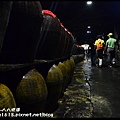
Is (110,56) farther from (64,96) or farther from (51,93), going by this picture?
(51,93)

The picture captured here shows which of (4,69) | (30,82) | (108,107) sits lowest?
(108,107)

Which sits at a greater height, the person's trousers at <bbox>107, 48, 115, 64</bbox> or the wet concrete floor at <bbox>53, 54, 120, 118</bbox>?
the person's trousers at <bbox>107, 48, 115, 64</bbox>

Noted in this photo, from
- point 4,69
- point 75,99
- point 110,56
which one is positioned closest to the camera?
point 4,69

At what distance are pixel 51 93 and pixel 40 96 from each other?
2.65 feet

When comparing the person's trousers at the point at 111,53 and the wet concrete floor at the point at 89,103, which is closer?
the wet concrete floor at the point at 89,103

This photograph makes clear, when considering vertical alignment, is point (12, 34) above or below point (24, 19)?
below

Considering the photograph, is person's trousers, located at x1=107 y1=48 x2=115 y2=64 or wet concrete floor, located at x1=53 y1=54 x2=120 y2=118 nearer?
wet concrete floor, located at x1=53 y1=54 x2=120 y2=118

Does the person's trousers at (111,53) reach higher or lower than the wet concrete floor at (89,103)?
higher

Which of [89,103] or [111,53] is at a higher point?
[111,53]

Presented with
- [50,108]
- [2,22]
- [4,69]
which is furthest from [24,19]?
[50,108]

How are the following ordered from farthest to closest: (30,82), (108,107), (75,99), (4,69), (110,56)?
(110,56)
(75,99)
(108,107)
(30,82)
(4,69)

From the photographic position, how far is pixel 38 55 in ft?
10.6

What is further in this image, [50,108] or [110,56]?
[110,56]

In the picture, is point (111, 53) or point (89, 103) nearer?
point (89, 103)
